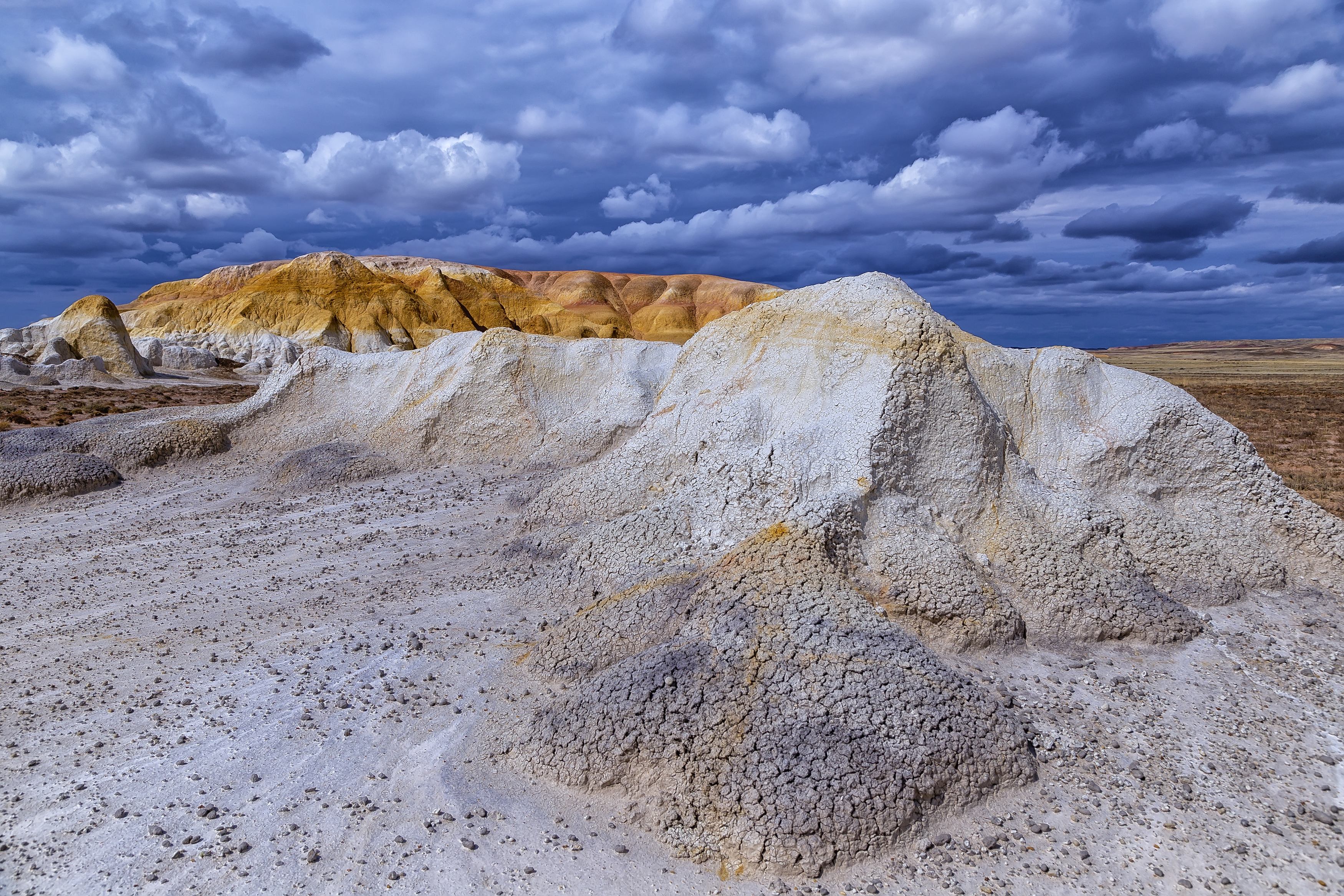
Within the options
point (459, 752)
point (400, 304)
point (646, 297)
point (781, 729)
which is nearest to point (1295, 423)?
point (781, 729)

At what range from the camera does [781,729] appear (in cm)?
485

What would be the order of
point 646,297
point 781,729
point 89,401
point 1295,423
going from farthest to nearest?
point 646,297 → point 1295,423 → point 89,401 → point 781,729

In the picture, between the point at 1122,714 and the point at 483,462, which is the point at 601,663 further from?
the point at 483,462

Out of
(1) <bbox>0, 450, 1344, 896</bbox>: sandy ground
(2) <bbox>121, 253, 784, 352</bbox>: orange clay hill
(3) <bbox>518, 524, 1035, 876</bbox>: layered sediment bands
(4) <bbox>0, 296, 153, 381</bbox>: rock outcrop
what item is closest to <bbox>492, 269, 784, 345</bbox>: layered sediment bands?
(2) <bbox>121, 253, 784, 352</bbox>: orange clay hill

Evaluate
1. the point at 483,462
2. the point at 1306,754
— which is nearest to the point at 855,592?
the point at 1306,754

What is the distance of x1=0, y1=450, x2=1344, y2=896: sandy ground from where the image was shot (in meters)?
4.36

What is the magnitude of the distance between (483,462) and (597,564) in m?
5.36

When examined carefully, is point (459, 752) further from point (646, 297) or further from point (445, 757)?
point (646, 297)

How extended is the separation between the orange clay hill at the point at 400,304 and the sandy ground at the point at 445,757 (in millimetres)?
34354

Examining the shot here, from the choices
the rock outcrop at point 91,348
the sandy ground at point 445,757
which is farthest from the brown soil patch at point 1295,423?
the rock outcrop at point 91,348

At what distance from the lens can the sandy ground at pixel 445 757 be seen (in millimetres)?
4359

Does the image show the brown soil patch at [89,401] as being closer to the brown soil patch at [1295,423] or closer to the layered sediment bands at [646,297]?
the brown soil patch at [1295,423]

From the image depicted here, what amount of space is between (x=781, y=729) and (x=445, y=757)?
2.21 m

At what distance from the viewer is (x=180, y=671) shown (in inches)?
251
